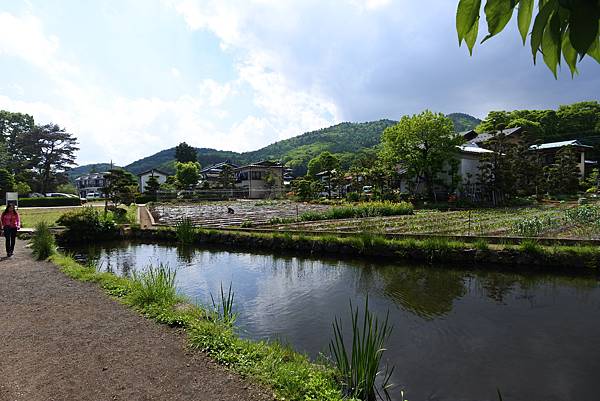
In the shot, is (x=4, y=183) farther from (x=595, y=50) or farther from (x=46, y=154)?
(x=595, y=50)

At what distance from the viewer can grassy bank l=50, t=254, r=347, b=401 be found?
3.01 m

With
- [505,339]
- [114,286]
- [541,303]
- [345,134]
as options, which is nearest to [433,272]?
[541,303]

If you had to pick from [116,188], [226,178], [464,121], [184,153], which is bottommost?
[116,188]

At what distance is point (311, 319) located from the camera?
544 centimetres

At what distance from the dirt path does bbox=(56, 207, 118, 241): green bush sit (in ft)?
27.6

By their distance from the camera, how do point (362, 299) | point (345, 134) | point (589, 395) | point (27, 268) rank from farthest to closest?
point (345, 134), point (27, 268), point (362, 299), point (589, 395)

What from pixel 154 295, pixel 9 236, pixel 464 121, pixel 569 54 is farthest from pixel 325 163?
pixel 464 121

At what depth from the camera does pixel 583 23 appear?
56cm

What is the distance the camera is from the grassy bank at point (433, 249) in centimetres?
736

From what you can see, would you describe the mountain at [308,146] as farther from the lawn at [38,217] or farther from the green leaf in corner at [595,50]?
the green leaf in corner at [595,50]

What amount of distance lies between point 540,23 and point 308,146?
98591mm

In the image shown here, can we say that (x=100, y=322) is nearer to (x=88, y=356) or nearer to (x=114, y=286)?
(x=88, y=356)

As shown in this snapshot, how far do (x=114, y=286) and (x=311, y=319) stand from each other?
10.9ft

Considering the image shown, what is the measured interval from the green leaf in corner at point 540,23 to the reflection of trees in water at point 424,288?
5.31m
